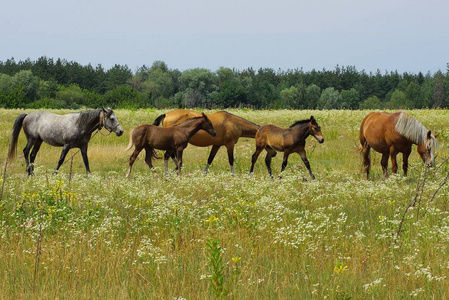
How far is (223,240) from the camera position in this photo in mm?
6672

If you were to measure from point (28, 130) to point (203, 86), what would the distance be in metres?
134

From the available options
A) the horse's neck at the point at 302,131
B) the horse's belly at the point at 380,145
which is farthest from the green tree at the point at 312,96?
the horse's belly at the point at 380,145

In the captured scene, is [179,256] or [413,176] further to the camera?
[413,176]

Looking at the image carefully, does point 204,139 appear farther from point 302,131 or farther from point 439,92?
point 439,92

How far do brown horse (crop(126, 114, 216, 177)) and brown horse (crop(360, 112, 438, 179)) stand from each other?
489 centimetres

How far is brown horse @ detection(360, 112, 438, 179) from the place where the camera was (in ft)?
44.9

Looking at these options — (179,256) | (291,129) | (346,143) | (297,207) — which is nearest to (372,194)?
(297,207)

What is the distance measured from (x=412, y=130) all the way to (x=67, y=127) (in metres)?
10.6

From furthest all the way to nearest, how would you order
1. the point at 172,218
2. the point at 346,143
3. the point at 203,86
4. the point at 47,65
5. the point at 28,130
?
1. the point at 203,86
2. the point at 47,65
3. the point at 346,143
4. the point at 28,130
5. the point at 172,218

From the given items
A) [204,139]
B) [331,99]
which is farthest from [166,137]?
[331,99]

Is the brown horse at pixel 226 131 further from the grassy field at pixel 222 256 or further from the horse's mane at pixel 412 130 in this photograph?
the grassy field at pixel 222 256

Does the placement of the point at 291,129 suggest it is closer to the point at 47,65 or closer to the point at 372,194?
the point at 372,194

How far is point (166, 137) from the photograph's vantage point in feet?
52.2

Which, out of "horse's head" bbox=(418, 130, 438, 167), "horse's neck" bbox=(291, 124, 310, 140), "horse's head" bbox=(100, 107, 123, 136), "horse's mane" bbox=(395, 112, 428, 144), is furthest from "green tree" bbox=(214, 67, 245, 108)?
"horse's head" bbox=(418, 130, 438, 167)
